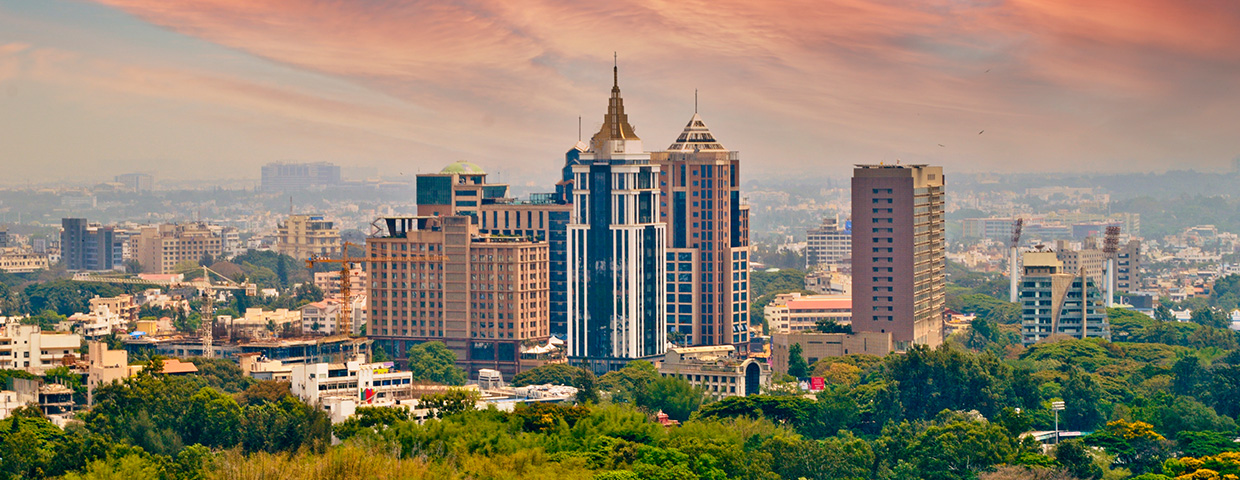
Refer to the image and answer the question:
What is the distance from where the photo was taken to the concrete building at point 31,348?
61625 mm

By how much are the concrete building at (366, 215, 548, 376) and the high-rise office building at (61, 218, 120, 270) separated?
226 feet

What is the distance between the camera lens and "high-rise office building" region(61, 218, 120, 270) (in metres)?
141

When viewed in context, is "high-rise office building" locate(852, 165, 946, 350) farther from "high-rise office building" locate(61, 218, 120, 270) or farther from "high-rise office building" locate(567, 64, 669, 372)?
"high-rise office building" locate(61, 218, 120, 270)

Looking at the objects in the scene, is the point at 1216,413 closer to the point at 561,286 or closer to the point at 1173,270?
the point at 561,286

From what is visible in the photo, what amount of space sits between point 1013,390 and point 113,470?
25635mm

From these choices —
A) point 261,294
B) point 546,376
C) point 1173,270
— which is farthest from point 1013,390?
point 1173,270

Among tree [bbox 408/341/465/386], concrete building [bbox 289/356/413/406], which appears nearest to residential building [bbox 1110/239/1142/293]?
tree [bbox 408/341/465/386]

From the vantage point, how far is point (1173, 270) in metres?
161

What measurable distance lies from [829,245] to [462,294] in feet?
247

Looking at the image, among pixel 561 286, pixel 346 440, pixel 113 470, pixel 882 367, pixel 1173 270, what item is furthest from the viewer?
pixel 1173 270

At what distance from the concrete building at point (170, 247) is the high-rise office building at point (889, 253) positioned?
71.8m

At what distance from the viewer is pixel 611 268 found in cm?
7062

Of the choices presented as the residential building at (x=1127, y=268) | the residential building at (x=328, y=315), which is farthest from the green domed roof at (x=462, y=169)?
the residential building at (x=1127, y=268)

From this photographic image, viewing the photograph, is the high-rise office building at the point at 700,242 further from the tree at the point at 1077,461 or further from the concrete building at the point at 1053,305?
the tree at the point at 1077,461
